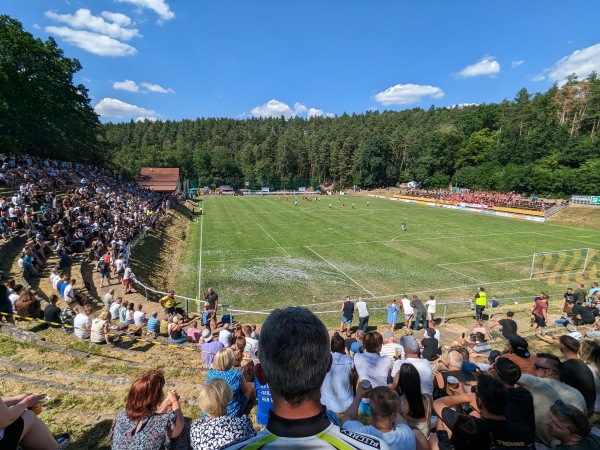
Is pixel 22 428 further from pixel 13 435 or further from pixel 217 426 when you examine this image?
pixel 217 426

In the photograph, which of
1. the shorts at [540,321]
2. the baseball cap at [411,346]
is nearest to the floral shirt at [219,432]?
the baseball cap at [411,346]

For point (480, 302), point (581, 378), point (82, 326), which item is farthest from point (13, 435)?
point (480, 302)

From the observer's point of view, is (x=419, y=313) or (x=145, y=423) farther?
(x=419, y=313)

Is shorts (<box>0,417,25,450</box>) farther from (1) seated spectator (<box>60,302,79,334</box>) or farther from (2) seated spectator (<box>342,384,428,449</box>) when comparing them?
(1) seated spectator (<box>60,302,79,334</box>)

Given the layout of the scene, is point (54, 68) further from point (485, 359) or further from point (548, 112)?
point (548, 112)

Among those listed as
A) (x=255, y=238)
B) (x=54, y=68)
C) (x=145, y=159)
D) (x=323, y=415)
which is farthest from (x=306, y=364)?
(x=145, y=159)

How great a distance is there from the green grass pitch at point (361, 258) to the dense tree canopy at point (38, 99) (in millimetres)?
20103

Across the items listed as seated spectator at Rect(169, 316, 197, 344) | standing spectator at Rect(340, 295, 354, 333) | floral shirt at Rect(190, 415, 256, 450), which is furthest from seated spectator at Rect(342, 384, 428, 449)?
standing spectator at Rect(340, 295, 354, 333)

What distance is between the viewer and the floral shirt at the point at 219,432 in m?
3.23

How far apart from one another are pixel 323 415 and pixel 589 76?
103 meters

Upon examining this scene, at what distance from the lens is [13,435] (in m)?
3.28

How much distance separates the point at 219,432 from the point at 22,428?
2.01 meters

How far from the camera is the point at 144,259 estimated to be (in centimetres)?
2181

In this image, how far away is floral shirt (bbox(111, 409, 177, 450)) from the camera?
3211 millimetres
